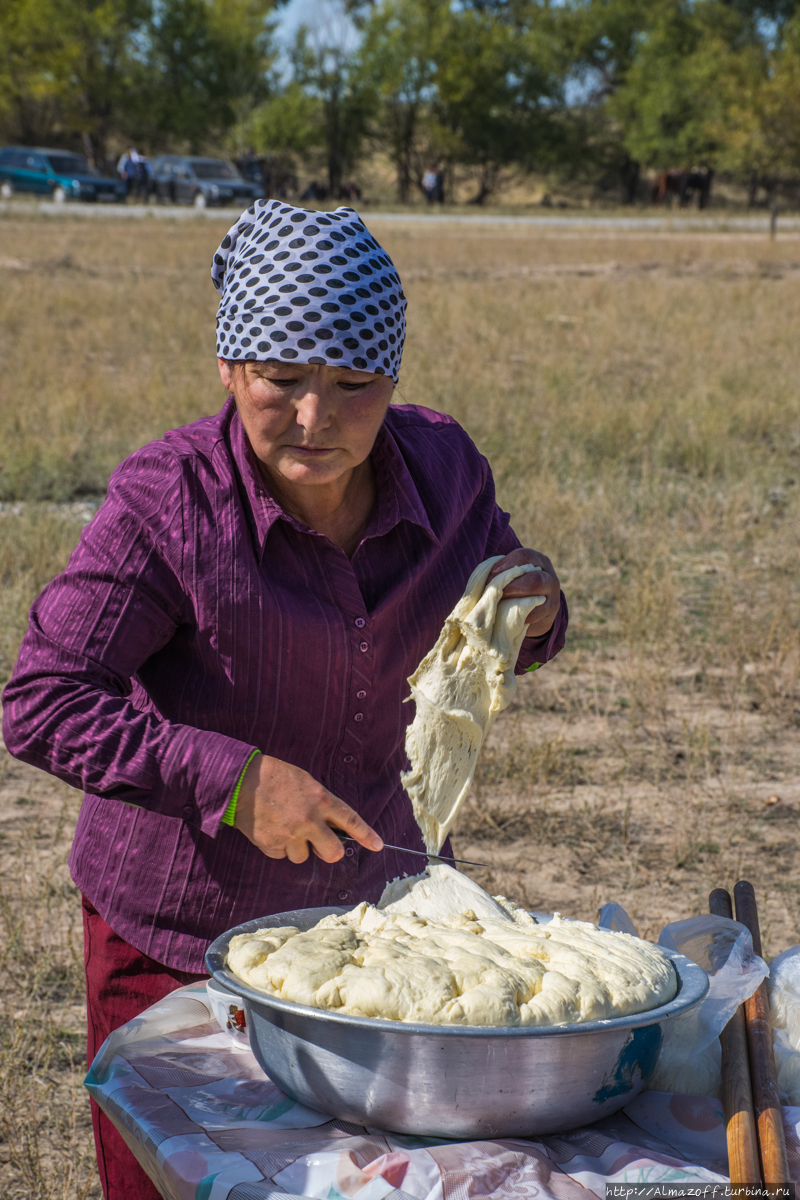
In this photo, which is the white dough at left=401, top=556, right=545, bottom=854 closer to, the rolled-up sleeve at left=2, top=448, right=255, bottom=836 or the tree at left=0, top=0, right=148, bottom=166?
the rolled-up sleeve at left=2, top=448, right=255, bottom=836

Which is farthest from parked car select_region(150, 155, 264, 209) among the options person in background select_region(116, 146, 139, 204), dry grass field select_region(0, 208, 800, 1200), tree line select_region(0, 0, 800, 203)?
dry grass field select_region(0, 208, 800, 1200)

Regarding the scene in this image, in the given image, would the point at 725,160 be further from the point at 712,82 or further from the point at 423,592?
the point at 423,592

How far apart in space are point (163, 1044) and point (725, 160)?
3706 cm

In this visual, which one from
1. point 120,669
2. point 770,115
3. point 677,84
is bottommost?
point 120,669

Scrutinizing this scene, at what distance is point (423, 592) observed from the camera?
199cm

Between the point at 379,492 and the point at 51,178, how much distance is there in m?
32.0

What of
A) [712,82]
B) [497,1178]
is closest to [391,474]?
[497,1178]

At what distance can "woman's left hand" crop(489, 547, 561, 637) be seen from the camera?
1.85 meters

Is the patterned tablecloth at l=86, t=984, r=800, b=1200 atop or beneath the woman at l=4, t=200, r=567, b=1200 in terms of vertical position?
beneath

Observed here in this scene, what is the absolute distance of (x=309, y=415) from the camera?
66.0 inches

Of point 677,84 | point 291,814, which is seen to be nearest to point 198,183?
point 677,84

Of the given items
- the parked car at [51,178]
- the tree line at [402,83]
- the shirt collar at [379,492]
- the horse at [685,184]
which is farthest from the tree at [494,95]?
the shirt collar at [379,492]

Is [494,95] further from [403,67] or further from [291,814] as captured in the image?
[291,814]

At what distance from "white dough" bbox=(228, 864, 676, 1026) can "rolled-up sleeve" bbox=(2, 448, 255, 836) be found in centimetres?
22
